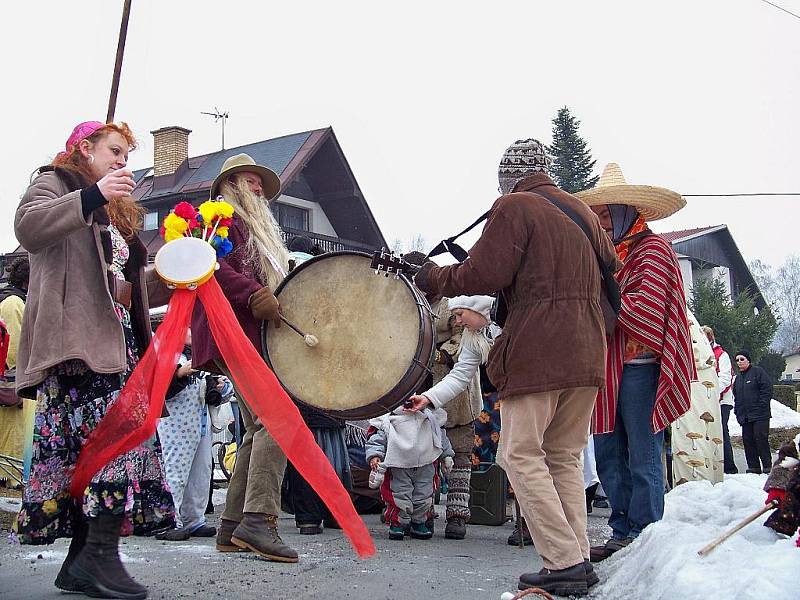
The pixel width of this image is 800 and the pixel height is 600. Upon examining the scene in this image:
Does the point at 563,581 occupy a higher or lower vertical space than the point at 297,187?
lower

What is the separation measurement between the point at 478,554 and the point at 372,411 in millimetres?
1386

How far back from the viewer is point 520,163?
4.69 meters

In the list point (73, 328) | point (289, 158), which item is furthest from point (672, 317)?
point (289, 158)

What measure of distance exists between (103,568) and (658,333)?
3.14 m

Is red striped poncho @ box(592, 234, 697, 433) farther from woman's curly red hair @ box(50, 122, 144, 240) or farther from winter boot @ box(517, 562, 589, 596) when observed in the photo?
woman's curly red hair @ box(50, 122, 144, 240)

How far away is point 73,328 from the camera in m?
3.75

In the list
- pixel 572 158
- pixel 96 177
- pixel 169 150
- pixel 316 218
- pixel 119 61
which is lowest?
pixel 96 177

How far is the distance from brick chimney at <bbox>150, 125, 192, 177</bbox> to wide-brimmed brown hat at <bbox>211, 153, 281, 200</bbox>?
24022 mm

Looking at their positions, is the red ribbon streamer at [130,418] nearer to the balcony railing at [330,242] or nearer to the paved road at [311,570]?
the paved road at [311,570]

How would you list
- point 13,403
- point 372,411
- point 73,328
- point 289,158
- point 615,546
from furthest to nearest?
1. point 289,158
2. point 13,403
3. point 615,546
4. point 372,411
5. point 73,328

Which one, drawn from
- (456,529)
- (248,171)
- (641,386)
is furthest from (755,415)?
(248,171)

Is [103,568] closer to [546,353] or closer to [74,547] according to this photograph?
[74,547]

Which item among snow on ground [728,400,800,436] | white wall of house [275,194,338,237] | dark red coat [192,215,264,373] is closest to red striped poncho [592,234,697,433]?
dark red coat [192,215,264,373]

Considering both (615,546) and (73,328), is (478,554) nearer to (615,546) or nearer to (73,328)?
(615,546)
